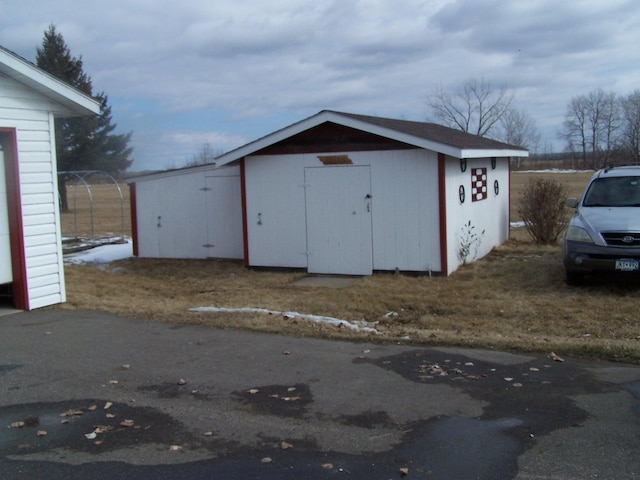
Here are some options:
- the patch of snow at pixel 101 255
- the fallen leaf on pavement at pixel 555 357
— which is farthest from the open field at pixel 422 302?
the patch of snow at pixel 101 255

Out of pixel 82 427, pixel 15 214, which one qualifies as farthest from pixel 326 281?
pixel 82 427

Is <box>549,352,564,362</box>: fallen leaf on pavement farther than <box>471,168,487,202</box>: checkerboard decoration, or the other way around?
<box>471,168,487,202</box>: checkerboard decoration

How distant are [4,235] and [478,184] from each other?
386 inches

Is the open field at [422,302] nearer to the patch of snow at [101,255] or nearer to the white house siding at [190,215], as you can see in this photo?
the white house siding at [190,215]

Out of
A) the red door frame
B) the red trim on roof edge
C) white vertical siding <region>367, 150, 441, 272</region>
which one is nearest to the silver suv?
the red trim on roof edge

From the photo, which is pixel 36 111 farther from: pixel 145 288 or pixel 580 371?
pixel 580 371

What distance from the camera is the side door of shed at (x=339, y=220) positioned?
13062 mm

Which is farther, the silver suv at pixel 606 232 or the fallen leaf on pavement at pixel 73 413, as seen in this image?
the silver suv at pixel 606 232

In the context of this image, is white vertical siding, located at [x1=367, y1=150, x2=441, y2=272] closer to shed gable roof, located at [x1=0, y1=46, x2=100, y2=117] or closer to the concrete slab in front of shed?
the concrete slab in front of shed

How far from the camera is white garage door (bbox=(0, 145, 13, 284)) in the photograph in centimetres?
910

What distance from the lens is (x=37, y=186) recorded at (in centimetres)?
941

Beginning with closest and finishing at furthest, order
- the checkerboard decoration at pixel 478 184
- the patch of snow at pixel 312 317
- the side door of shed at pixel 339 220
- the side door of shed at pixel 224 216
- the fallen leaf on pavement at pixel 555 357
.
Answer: the fallen leaf on pavement at pixel 555 357 → the patch of snow at pixel 312 317 → the side door of shed at pixel 339 220 → the checkerboard decoration at pixel 478 184 → the side door of shed at pixel 224 216

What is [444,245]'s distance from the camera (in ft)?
41.0

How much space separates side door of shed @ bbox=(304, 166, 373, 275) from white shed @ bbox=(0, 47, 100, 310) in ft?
16.3
